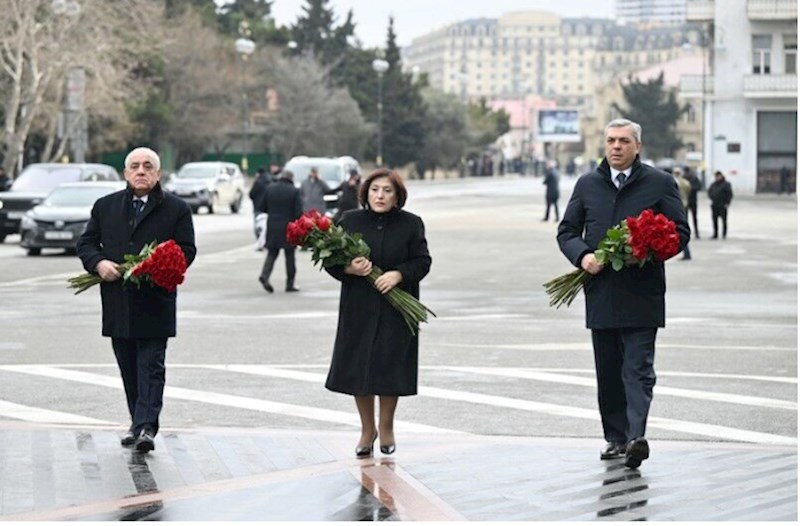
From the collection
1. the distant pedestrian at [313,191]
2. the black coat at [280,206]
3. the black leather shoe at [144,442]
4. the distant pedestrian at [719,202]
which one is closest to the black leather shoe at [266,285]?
the black coat at [280,206]

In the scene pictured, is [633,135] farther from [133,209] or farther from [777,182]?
[777,182]

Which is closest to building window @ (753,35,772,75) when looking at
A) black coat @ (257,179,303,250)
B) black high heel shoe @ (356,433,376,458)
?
black coat @ (257,179,303,250)

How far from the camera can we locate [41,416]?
1258 centimetres

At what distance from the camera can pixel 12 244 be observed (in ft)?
134

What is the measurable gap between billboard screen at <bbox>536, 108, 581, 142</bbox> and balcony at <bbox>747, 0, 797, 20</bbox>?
84.6m

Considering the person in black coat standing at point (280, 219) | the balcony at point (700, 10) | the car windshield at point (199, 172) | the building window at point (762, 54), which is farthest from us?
the balcony at point (700, 10)

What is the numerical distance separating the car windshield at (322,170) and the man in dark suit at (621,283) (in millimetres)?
39839

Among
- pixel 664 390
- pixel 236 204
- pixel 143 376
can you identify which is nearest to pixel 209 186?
pixel 236 204

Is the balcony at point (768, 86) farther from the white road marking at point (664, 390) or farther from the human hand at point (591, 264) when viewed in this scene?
the human hand at point (591, 264)

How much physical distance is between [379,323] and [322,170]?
41.0 m

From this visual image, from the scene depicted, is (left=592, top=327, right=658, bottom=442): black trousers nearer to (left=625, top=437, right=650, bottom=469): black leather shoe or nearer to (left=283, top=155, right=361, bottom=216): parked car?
(left=625, top=437, right=650, bottom=469): black leather shoe

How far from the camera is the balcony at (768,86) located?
87.3 metres

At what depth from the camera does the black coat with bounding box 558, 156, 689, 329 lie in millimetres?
10406

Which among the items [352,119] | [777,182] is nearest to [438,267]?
[777,182]
